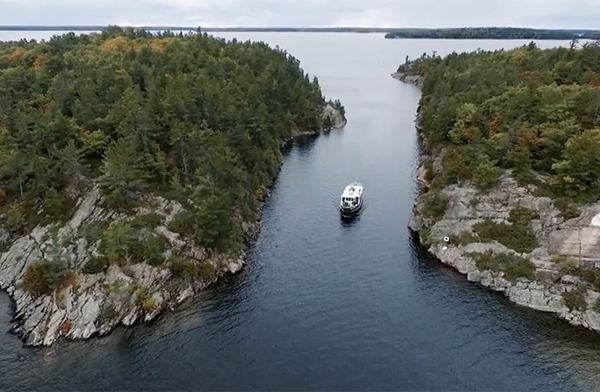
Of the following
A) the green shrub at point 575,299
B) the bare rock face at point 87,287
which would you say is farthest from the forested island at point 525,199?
the bare rock face at point 87,287

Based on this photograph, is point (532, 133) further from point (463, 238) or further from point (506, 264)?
point (506, 264)

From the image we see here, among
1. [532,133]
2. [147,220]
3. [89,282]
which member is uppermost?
[532,133]

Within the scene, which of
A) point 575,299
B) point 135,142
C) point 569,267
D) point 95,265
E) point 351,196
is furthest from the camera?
point 351,196

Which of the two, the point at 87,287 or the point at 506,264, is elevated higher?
the point at 87,287

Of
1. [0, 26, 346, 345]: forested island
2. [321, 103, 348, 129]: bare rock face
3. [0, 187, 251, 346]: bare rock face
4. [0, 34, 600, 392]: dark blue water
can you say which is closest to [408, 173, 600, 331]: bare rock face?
[0, 34, 600, 392]: dark blue water

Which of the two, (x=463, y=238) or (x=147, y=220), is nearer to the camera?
(x=147, y=220)

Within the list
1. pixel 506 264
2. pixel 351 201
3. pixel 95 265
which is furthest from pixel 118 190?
pixel 506 264

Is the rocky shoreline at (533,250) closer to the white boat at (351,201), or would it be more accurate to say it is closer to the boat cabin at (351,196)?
the white boat at (351,201)
